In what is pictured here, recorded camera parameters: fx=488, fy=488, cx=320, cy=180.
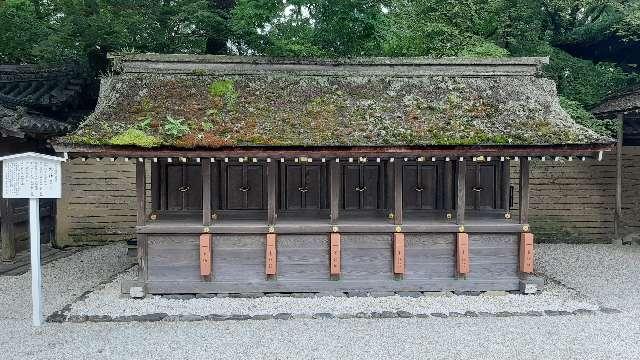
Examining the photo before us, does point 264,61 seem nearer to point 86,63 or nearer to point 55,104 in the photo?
point 55,104

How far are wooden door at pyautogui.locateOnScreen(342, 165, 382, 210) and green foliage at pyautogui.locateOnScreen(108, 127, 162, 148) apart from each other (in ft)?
14.9

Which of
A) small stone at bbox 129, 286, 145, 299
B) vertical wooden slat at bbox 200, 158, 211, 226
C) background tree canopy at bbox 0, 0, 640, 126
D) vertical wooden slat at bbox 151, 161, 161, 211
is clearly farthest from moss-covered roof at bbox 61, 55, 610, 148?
background tree canopy at bbox 0, 0, 640, 126

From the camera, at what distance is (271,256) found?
10766mm

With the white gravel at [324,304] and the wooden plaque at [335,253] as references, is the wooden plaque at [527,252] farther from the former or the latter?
the wooden plaque at [335,253]

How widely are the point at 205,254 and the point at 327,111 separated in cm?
414

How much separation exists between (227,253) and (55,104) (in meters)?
9.51

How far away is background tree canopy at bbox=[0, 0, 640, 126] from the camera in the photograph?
1603cm

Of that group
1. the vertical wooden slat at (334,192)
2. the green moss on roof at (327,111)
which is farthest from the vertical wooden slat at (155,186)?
the vertical wooden slat at (334,192)

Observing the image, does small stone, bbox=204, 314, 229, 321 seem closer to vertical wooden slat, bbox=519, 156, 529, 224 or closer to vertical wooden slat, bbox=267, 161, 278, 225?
vertical wooden slat, bbox=267, 161, 278, 225

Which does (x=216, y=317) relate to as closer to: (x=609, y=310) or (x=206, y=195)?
(x=206, y=195)

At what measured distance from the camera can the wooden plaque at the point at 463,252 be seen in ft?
35.6

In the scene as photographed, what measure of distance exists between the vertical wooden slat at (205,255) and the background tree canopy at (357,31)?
750 centimetres

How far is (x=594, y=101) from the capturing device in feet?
59.9

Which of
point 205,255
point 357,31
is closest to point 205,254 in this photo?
point 205,255
